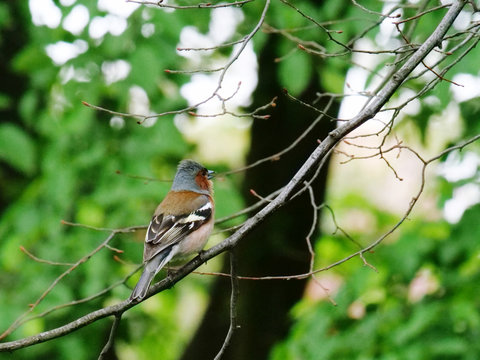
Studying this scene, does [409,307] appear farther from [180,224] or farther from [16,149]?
[16,149]

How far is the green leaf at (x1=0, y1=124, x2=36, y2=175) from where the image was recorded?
5.62m

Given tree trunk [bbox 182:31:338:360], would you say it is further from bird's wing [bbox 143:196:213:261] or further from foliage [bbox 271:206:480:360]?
bird's wing [bbox 143:196:213:261]

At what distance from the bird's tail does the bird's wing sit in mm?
46

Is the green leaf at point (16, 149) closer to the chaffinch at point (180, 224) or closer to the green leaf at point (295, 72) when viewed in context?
the chaffinch at point (180, 224)

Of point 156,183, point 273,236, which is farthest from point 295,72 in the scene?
point 273,236

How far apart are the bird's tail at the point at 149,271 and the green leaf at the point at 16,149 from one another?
1.72 metres

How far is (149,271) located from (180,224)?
2.24 feet

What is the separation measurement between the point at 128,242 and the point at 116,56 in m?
1.52

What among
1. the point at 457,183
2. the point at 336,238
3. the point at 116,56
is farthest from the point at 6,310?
the point at 457,183

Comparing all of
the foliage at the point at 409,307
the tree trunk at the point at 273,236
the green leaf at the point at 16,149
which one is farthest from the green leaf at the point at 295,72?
the green leaf at the point at 16,149

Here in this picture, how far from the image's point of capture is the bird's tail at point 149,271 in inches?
144

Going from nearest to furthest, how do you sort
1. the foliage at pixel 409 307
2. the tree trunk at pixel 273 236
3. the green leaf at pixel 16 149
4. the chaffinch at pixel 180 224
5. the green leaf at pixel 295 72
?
the chaffinch at pixel 180 224
the foliage at pixel 409 307
the green leaf at pixel 295 72
the green leaf at pixel 16 149
the tree trunk at pixel 273 236

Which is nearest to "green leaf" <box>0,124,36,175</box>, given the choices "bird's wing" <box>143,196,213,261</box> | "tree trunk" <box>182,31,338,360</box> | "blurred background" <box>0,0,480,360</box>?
"blurred background" <box>0,0,480,360</box>

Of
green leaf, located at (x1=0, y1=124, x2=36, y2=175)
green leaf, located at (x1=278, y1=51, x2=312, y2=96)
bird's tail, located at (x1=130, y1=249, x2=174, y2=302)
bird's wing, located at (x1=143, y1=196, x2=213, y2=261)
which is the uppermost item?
green leaf, located at (x1=278, y1=51, x2=312, y2=96)
